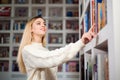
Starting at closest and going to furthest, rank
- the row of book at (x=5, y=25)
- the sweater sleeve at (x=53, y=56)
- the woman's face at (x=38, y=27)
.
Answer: the sweater sleeve at (x=53, y=56) < the woman's face at (x=38, y=27) < the row of book at (x=5, y=25)

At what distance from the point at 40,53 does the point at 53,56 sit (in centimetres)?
10

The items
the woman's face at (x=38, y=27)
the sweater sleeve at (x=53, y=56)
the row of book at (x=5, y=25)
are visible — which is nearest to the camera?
the sweater sleeve at (x=53, y=56)

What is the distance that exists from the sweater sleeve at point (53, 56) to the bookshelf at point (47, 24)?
1842 millimetres

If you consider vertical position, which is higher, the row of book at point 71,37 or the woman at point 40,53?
the woman at point 40,53

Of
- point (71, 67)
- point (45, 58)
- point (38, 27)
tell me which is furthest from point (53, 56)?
point (71, 67)

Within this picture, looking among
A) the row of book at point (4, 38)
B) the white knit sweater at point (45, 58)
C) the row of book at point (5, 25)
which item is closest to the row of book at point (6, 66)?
the row of book at point (4, 38)

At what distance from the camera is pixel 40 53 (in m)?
1.33

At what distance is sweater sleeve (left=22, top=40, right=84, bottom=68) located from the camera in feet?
4.11

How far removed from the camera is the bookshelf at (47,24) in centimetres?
320

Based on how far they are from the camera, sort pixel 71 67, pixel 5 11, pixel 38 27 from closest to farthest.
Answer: pixel 38 27
pixel 71 67
pixel 5 11

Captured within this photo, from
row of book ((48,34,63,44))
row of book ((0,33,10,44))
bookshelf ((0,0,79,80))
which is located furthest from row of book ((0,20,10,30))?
row of book ((48,34,63,44))

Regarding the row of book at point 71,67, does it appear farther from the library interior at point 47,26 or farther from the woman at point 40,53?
the woman at point 40,53

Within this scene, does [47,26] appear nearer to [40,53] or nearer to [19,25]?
[19,25]

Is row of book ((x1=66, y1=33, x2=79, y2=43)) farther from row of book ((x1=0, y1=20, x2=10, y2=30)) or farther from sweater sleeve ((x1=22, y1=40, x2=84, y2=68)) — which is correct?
sweater sleeve ((x1=22, y1=40, x2=84, y2=68))
